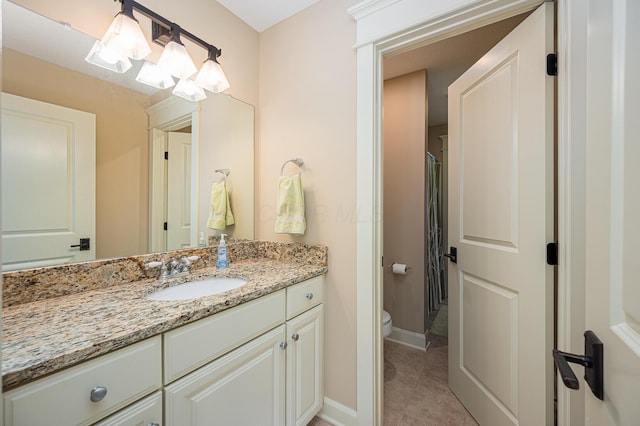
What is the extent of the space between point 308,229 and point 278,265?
276 millimetres

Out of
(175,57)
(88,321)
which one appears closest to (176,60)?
(175,57)

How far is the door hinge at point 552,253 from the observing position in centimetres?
105

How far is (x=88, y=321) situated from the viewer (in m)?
0.77

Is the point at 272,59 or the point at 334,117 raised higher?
the point at 272,59

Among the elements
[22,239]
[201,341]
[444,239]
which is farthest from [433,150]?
[22,239]

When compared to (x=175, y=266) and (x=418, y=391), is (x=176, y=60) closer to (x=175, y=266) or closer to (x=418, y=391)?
(x=175, y=266)

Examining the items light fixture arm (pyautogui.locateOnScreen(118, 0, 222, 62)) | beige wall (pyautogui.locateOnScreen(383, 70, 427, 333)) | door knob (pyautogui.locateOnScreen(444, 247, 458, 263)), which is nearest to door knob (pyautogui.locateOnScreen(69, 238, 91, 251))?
light fixture arm (pyautogui.locateOnScreen(118, 0, 222, 62))

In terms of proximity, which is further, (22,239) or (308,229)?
(308,229)

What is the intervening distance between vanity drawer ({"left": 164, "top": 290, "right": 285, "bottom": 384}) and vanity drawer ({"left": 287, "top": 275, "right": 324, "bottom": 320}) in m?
0.07

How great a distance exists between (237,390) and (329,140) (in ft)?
4.13

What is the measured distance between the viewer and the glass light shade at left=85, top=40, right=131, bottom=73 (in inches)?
44.2

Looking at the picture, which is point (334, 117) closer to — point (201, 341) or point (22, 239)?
point (201, 341)

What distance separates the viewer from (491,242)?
1.36 meters

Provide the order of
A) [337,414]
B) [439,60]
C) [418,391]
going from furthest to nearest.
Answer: [439,60], [418,391], [337,414]
